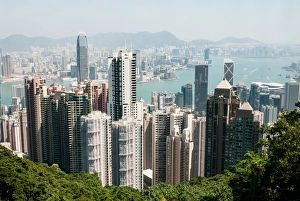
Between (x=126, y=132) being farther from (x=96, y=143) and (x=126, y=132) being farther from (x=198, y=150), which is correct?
(x=198, y=150)

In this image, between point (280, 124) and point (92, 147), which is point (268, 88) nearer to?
point (92, 147)

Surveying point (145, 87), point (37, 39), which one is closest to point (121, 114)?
point (145, 87)

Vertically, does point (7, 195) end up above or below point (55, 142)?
above

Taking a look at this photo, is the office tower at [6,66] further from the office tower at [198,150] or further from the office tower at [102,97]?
the office tower at [198,150]

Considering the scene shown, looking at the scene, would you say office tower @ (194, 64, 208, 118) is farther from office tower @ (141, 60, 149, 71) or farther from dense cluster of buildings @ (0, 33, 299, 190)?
office tower @ (141, 60, 149, 71)

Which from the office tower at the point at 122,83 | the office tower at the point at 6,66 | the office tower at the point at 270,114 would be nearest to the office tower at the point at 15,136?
the office tower at the point at 122,83
